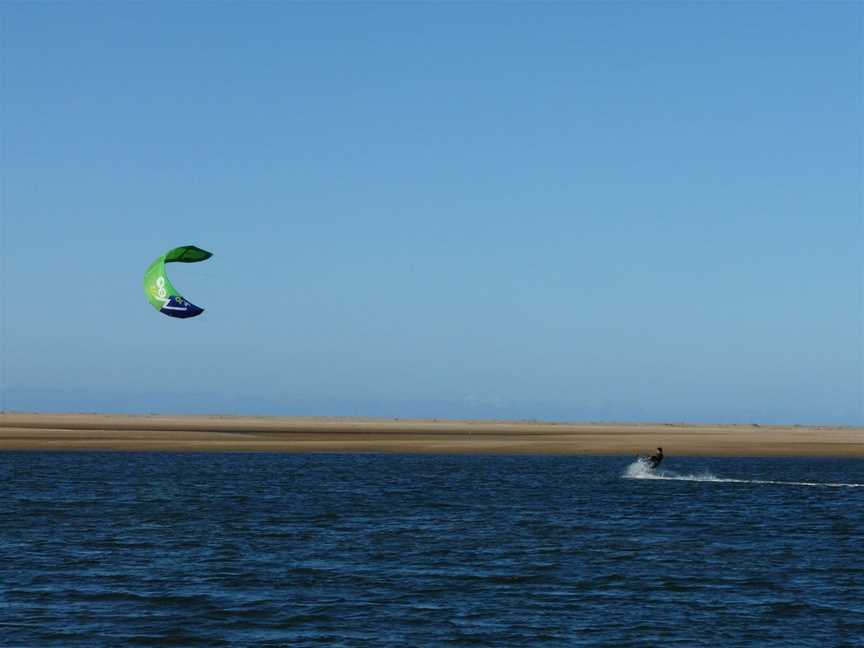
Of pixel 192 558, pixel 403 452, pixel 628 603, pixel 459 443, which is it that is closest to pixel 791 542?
pixel 628 603

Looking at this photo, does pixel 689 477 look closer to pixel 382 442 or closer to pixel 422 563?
pixel 422 563

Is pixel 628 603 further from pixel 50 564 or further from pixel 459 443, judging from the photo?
pixel 459 443

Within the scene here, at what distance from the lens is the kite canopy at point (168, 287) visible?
57.8m

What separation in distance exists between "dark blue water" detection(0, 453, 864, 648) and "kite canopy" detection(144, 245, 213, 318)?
345 inches

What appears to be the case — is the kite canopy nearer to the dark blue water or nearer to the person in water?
the dark blue water

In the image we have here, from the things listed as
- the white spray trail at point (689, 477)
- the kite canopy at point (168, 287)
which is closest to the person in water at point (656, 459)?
the white spray trail at point (689, 477)

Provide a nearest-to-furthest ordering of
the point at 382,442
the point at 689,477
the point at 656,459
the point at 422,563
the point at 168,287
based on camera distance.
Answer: the point at 422,563, the point at 168,287, the point at 656,459, the point at 689,477, the point at 382,442

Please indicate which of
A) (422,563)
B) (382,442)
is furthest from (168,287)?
(382,442)

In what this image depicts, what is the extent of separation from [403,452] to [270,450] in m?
11.1

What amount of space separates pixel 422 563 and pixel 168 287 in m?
30.0

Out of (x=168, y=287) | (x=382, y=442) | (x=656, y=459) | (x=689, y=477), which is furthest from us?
(x=382, y=442)

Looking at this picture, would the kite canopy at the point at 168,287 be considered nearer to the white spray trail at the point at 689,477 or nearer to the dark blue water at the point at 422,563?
the dark blue water at the point at 422,563

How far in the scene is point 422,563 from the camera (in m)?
34.6

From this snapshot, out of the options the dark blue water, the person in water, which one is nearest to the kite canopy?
the dark blue water
